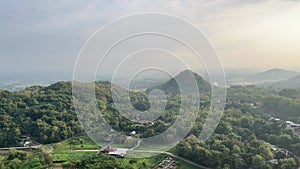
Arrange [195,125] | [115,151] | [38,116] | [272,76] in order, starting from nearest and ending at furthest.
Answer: [115,151]
[195,125]
[38,116]
[272,76]

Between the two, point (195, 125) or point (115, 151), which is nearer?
point (115, 151)

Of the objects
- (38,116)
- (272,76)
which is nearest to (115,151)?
(38,116)

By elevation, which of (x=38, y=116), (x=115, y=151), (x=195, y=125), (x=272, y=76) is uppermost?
(x=272, y=76)

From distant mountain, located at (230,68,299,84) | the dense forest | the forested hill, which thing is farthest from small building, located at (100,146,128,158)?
distant mountain, located at (230,68,299,84)

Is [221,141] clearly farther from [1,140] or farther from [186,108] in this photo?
[1,140]

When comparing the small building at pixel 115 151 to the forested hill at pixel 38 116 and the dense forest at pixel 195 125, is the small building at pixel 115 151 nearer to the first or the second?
the dense forest at pixel 195 125

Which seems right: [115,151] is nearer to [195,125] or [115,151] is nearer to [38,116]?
[195,125]

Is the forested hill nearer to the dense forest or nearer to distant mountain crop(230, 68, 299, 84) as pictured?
the dense forest

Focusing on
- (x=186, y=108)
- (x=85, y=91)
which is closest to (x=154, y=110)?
(x=186, y=108)

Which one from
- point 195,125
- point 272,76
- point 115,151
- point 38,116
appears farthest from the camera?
point 272,76

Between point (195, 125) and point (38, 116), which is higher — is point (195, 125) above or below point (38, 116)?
below
